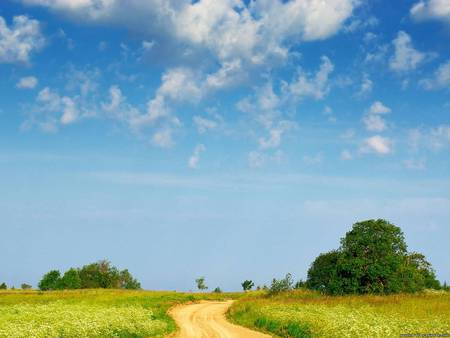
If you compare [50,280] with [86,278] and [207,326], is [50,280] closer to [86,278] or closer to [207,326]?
[86,278]

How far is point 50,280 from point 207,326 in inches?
4156

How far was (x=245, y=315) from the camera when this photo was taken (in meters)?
38.8

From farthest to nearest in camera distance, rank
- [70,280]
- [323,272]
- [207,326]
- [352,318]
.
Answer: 1. [70,280]
2. [323,272]
3. [207,326]
4. [352,318]

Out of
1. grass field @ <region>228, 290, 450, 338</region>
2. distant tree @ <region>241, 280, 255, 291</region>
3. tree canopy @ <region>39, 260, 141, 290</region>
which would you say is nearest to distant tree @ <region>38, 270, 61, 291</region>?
tree canopy @ <region>39, 260, 141, 290</region>

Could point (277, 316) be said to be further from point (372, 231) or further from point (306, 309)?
point (372, 231)

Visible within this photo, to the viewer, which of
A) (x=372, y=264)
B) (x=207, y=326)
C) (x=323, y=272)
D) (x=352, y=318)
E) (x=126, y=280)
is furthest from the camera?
(x=126, y=280)

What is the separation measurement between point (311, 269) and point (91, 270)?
78.6 metres

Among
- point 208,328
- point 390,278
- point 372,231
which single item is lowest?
point 208,328

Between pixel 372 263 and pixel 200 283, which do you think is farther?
pixel 200 283

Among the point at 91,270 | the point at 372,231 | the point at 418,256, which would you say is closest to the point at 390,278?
the point at 372,231

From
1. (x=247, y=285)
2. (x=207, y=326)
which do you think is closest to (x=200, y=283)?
(x=247, y=285)

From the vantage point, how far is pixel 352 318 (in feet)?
91.0

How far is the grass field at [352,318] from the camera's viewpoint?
23.9m

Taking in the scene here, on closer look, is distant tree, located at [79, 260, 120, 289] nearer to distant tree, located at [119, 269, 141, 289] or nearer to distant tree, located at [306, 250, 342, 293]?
distant tree, located at [119, 269, 141, 289]
